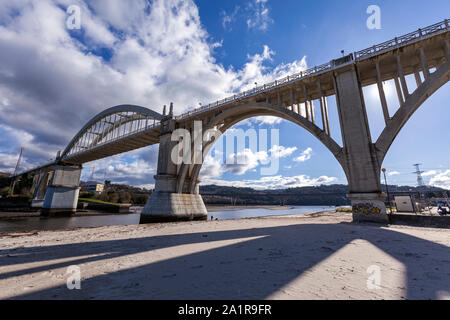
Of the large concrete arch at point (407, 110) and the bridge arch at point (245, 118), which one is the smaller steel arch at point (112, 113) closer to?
the bridge arch at point (245, 118)

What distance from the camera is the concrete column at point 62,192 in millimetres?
48469

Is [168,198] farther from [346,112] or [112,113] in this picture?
[112,113]

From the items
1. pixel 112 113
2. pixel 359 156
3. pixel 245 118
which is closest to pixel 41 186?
pixel 112 113

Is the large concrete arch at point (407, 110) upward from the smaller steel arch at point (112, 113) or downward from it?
downward

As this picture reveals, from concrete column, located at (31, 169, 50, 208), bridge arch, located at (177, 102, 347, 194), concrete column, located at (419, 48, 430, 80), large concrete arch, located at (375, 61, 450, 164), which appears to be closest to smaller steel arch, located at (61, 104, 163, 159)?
bridge arch, located at (177, 102, 347, 194)

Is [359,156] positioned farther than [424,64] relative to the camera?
Yes

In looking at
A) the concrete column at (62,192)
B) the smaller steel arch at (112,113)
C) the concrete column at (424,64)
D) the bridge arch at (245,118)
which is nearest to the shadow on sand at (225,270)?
the bridge arch at (245,118)

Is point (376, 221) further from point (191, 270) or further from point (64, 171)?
point (64, 171)

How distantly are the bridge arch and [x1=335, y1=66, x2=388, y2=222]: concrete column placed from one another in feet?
3.12

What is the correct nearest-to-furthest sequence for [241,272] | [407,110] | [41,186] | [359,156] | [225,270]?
[241,272] < [225,270] < [407,110] < [359,156] < [41,186]

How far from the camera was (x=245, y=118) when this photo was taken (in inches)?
1155

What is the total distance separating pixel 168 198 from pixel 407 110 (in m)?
27.9

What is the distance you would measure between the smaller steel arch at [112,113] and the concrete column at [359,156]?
28.8m
